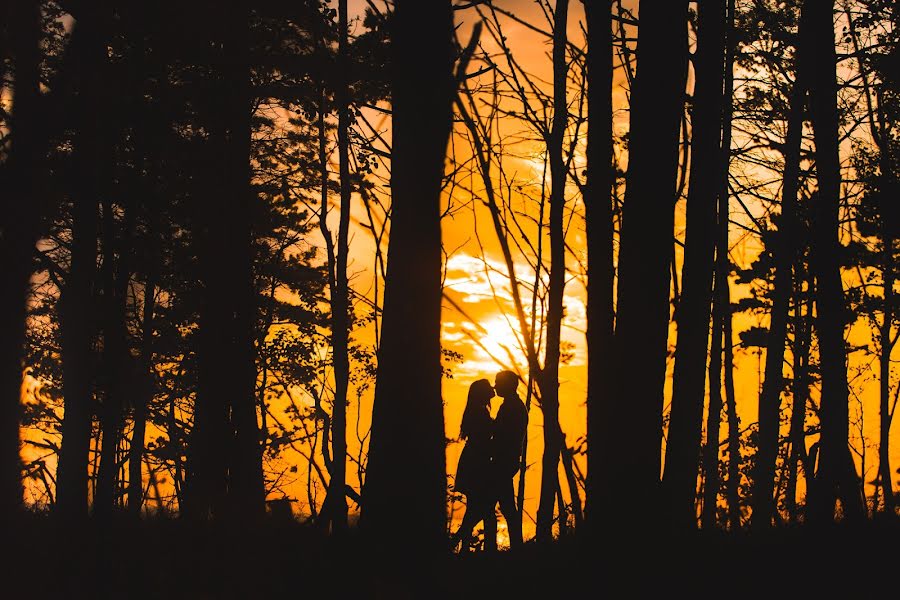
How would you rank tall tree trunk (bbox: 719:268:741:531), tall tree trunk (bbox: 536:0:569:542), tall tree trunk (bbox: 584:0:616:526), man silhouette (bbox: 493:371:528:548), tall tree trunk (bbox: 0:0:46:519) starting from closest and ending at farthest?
1. tall tree trunk (bbox: 584:0:616:526)
2. man silhouette (bbox: 493:371:528:548)
3. tall tree trunk (bbox: 0:0:46:519)
4. tall tree trunk (bbox: 536:0:569:542)
5. tall tree trunk (bbox: 719:268:741:531)

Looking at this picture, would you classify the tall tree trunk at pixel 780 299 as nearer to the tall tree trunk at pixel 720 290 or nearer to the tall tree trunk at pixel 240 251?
the tall tree trunk at pixel 720 290

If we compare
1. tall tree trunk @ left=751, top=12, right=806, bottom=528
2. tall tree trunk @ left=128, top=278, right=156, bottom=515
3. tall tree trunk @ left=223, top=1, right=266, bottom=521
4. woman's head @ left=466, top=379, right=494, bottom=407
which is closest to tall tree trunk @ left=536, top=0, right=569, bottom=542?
tall tree trunk @ left=751, top=12, right=806, bottom=528

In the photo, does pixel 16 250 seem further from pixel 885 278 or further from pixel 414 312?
pixel 885 278

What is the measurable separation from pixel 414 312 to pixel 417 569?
76.2 inches

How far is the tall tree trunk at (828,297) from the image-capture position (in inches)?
337

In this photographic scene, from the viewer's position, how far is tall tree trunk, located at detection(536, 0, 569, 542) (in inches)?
479

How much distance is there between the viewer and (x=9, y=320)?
31.6ft

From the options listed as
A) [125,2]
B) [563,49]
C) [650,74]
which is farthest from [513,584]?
[125,2]

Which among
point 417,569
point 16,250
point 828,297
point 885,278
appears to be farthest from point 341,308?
point 885,278

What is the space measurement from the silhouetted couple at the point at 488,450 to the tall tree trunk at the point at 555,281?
4.22 m

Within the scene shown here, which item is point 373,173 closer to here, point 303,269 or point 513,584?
point 303,269

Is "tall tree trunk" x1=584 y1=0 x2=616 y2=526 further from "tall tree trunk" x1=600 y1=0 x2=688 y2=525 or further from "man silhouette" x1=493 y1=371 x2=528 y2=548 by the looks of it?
"tall tree trunk" x1=600 y1=0 x2=688 y2=525

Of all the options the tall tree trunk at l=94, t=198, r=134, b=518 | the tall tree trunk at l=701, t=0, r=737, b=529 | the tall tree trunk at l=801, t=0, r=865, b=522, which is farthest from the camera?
the tall tree trunk at l=701, t=0, r=737, b=529

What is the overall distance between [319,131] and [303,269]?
5278mm
